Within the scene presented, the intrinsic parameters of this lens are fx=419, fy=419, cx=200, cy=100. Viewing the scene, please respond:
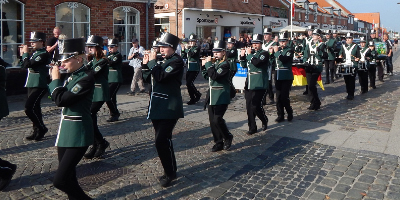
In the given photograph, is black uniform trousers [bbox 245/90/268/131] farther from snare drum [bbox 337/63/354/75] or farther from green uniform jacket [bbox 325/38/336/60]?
green uniform jacket [bbox 325/38/336/60]

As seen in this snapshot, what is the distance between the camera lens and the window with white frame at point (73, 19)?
14211mm

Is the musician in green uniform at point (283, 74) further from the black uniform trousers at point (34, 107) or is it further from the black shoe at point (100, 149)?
the black uniform trousers at point (34, 107)

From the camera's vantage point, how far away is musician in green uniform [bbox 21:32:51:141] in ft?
25.0

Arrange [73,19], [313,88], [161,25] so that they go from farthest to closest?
[161,25]
[73,19]
[313,88]

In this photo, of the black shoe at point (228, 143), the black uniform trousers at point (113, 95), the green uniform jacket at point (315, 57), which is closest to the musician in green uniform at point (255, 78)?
the black shoe at point (228, 143)

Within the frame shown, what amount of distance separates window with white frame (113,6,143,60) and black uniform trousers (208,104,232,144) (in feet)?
32.4

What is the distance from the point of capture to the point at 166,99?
211 inches

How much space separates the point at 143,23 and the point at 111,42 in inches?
321

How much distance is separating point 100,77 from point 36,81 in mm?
1389

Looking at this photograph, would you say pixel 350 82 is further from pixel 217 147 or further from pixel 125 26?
pixel 125 26

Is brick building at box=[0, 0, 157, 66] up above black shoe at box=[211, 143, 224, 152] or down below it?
above

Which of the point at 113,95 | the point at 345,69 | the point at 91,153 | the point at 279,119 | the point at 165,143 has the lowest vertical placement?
the point at 91,153

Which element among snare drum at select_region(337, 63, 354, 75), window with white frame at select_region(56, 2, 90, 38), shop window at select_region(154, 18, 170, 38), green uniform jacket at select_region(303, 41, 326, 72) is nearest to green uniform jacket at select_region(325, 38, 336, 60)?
green uniform jacket at select_region(303, 41, 326, 72)

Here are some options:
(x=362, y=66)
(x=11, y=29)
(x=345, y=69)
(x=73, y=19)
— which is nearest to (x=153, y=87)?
(x=345, y=69)
